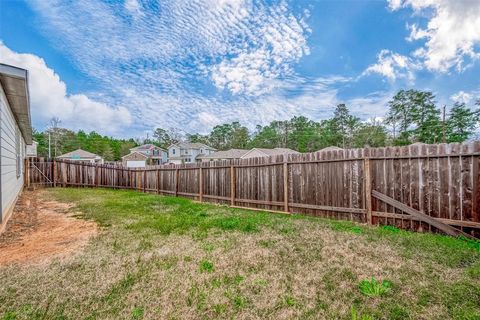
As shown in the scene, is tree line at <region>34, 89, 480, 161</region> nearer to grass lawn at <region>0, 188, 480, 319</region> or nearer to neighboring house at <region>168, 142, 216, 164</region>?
neighboring house at <region>168, 142, 216, 164</region>

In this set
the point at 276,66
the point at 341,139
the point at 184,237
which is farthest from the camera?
the point at 341,139

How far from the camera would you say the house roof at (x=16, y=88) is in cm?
447

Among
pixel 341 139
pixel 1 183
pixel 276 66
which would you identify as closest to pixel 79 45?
pixel 1 183

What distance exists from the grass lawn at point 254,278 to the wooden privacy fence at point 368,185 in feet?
1.70

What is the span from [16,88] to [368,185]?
8291 millimetres

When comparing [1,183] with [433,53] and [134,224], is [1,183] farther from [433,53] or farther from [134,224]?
[433,53]

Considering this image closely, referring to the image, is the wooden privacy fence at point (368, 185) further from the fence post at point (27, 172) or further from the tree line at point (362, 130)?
the tree line at point (362, 130)

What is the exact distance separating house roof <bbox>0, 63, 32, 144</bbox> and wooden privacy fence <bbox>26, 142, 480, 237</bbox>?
567 cm

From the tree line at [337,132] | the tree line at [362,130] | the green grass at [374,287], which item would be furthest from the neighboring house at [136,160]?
the green grass at [374,287]

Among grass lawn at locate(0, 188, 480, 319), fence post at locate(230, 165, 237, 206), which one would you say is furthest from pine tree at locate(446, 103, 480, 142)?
grass lawn at locate(0, 188, 480, 319)

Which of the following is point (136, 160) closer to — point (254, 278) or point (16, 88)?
point (16, 88)

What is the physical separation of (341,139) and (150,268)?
163 ft

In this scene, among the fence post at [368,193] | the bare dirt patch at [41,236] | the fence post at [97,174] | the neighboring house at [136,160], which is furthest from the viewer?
the neighboring house at [136,160]

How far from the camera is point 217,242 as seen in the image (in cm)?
387
